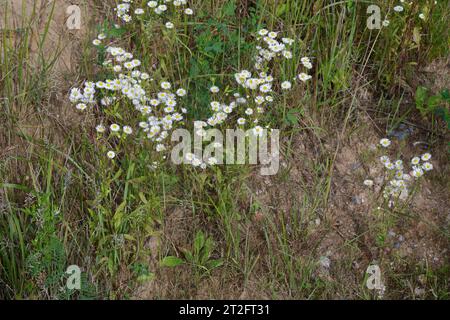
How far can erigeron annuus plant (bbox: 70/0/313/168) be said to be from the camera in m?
3.32

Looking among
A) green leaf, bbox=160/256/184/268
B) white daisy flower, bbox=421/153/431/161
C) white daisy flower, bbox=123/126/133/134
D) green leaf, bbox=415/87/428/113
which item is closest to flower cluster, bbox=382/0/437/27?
green leaf, bbox=415/87/428/113

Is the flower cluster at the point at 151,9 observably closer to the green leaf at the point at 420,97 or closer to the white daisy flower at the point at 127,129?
the white daisy flower at the point at 127,129

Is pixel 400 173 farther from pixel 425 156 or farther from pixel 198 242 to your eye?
pixel 198 242

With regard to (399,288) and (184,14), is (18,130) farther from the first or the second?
(399,288)

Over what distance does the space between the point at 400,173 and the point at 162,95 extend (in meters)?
1.26

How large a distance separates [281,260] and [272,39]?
4.01 feet

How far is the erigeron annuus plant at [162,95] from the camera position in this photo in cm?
332

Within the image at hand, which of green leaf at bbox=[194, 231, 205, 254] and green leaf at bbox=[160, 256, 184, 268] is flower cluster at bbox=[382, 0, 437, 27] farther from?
green leaf at bbox=[160, 256, 184, 268]

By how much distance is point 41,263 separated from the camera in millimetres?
3029

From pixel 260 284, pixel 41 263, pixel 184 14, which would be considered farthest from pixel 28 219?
pixel 184 14

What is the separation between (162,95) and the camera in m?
3.44

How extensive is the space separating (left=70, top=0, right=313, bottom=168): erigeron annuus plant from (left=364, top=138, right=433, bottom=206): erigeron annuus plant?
62 centimetres

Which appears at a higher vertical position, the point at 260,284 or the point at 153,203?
the point at 153,203

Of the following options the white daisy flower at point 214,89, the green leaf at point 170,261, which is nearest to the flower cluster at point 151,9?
the white daisy flower at point 214,89
